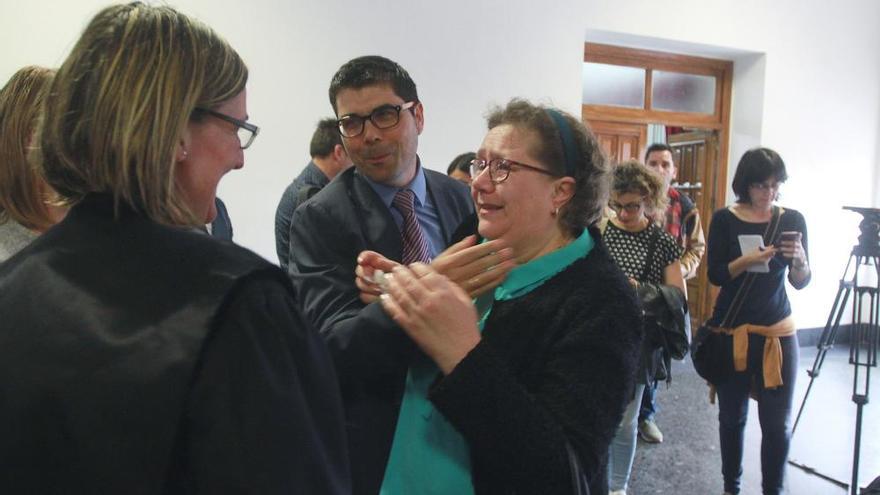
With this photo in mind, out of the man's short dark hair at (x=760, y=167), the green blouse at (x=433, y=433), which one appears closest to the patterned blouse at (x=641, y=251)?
the man's short dark hair at (x=760, y=167)

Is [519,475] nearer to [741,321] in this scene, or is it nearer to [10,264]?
[10,264]

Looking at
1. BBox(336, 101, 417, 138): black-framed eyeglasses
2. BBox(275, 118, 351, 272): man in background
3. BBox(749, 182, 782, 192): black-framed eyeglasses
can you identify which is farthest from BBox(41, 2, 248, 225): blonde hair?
BBox(749, 182, 782, 192): black-framed eyeglasses

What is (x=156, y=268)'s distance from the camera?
0.61m

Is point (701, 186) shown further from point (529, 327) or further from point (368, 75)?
point (529, 327)

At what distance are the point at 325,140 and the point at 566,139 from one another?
75.5 inches

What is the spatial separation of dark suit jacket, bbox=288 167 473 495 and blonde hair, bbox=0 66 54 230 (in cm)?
56

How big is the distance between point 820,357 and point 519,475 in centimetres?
268

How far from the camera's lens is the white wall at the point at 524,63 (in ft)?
13.1

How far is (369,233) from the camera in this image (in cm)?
145

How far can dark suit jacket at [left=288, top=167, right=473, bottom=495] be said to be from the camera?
1.12m

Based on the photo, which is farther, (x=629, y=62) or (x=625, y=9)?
(x=629, y=62)

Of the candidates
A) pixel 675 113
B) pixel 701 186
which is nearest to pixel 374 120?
pixel 675 113

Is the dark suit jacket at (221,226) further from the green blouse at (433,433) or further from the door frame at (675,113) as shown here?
the door frame at (675,113)

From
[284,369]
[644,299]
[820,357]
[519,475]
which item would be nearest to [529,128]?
[519,475]
